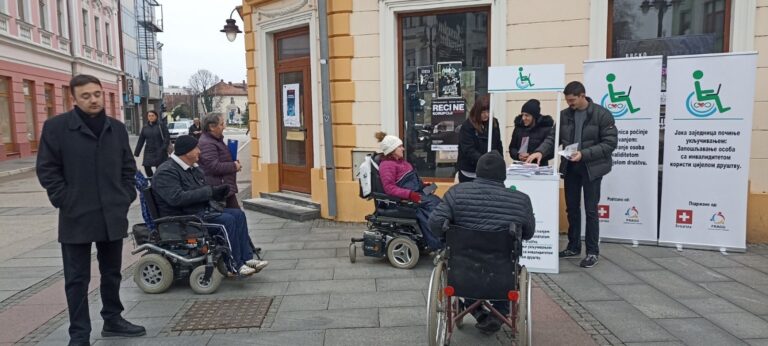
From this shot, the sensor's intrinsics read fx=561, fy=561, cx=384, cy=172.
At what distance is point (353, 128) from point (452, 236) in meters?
4.77

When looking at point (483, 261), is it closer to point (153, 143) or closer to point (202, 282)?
point (202, 282)

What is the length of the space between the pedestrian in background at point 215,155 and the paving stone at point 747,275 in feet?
16.3

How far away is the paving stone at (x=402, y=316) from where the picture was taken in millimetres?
4258

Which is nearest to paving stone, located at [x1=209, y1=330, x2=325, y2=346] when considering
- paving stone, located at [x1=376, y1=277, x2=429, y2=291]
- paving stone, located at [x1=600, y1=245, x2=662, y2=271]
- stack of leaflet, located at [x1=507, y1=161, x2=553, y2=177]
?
paving stone, located at [x1=376, y1=277, x2=429, y2=291]

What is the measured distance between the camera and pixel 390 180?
5598 mm

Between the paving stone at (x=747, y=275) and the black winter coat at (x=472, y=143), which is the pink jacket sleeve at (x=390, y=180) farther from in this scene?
the paving stone at (x=747, y=275)

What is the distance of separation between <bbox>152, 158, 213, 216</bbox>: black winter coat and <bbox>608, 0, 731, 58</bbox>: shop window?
519cm

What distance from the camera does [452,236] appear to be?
341 centimetres

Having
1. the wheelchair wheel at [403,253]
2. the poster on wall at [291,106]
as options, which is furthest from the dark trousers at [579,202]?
the poster on wall at [291,106]

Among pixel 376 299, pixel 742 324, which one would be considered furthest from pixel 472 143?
pixel 742 324

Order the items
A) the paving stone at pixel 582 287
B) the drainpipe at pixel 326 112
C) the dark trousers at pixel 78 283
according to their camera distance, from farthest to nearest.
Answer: the drainpipe at pixel 326 112 → the paving stone at pixel 582 287 → the dark trousers at pixel 78 283

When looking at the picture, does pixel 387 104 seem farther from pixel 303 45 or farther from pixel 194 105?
pixel 194 105

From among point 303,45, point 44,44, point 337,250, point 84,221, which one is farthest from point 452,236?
point 44,44

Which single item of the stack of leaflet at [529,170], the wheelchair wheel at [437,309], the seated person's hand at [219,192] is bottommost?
the wheelchair wheel at [437,309]
